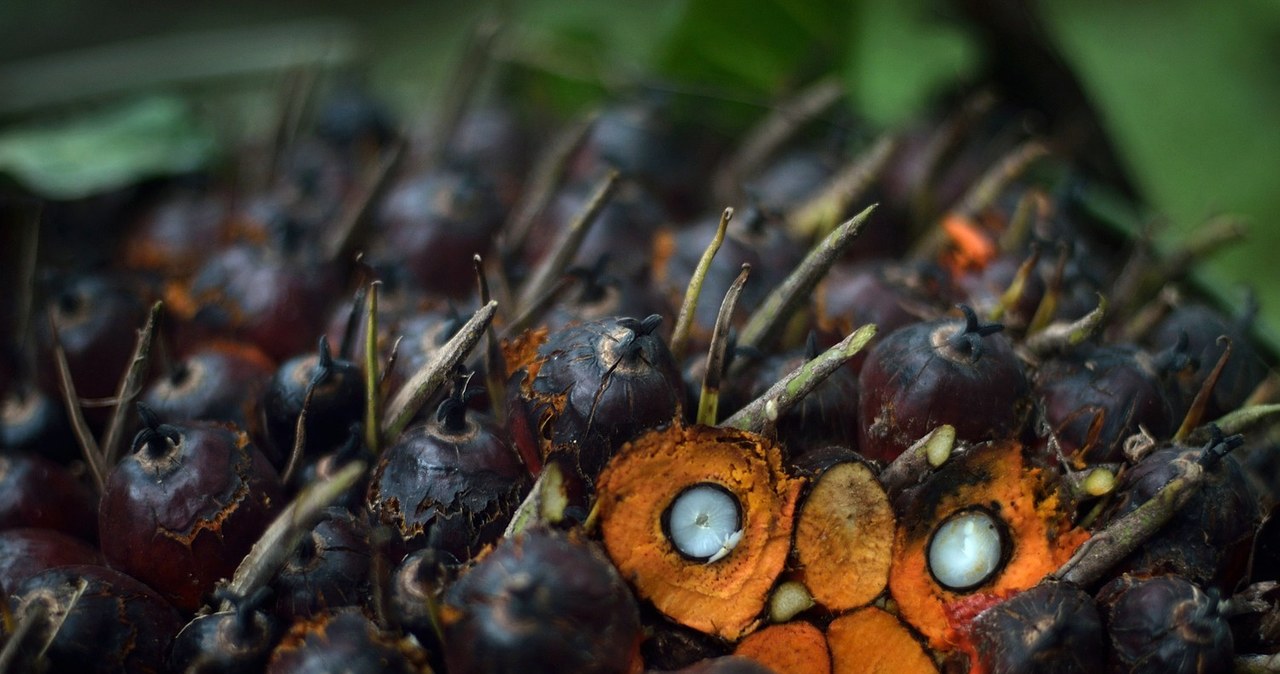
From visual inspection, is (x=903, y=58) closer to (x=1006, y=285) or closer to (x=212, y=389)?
(x=1006, y=285)

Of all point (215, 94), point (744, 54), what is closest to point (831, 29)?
point (744, 54)

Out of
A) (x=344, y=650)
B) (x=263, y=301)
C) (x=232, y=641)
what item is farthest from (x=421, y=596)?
(x=263, y=301)

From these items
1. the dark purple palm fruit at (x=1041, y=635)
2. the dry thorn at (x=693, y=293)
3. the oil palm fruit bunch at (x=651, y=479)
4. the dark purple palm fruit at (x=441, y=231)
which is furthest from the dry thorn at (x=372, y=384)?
the dark purple palm fruit at (x=1041, y=635)

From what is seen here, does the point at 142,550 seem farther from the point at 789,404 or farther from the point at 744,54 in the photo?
the point at 744,54

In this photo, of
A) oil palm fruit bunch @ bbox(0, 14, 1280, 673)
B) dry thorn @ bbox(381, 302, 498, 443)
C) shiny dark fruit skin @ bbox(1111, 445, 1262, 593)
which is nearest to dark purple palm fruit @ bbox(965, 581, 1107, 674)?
oil palm fruit bunch @ bbox(0, 14, 1280, 673)

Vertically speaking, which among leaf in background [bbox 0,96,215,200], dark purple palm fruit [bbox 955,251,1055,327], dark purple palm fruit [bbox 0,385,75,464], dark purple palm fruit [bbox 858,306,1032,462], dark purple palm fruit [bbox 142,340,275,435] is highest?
dark purple palm fruit [bbox 858,306,1032,462]

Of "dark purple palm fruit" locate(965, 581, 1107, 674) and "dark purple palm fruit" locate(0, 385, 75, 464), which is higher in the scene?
"dark purple palm fruit" locate(965, 581, 1107, 674)

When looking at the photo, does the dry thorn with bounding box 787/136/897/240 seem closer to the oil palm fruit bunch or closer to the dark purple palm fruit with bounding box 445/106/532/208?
the oil palm fruit bunch

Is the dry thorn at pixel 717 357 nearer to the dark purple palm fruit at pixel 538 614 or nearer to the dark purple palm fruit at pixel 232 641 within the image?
the dark purple palm fruit at pixel 538 614
